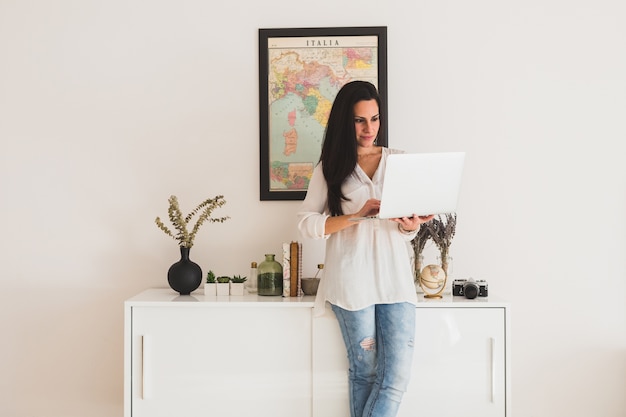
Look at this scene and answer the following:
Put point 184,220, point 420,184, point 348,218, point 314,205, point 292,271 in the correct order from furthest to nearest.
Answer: point 184,220, point 292,271, point 314,205, point 348,218, point 420,184

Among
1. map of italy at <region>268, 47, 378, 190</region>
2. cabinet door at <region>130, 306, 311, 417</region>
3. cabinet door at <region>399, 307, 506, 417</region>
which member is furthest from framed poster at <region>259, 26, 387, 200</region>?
cabinet door at <region>399, 307, 506, 417</region>

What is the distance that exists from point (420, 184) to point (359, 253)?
13.6 inches

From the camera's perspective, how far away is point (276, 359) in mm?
2273

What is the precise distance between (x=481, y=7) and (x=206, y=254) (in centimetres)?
164

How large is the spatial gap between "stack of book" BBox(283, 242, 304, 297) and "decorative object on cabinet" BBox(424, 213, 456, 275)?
545 mm

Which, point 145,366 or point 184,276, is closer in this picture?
point 145,366

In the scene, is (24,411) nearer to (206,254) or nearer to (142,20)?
(206,254)

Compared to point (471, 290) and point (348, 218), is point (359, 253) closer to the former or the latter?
point (348, 218)

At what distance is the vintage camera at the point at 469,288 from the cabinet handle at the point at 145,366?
121cm

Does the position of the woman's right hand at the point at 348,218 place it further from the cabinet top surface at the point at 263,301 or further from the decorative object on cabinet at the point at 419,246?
the decorative object on cabinet at the point at 419,246

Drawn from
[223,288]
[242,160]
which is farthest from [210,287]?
[242,160]

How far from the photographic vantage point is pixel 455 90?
2660 mm

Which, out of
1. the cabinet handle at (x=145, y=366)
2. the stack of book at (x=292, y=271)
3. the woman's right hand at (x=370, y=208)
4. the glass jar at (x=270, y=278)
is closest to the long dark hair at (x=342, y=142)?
the woman's right hand at (x=370, y=208)

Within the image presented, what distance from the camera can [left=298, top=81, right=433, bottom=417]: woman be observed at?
2074 mm
